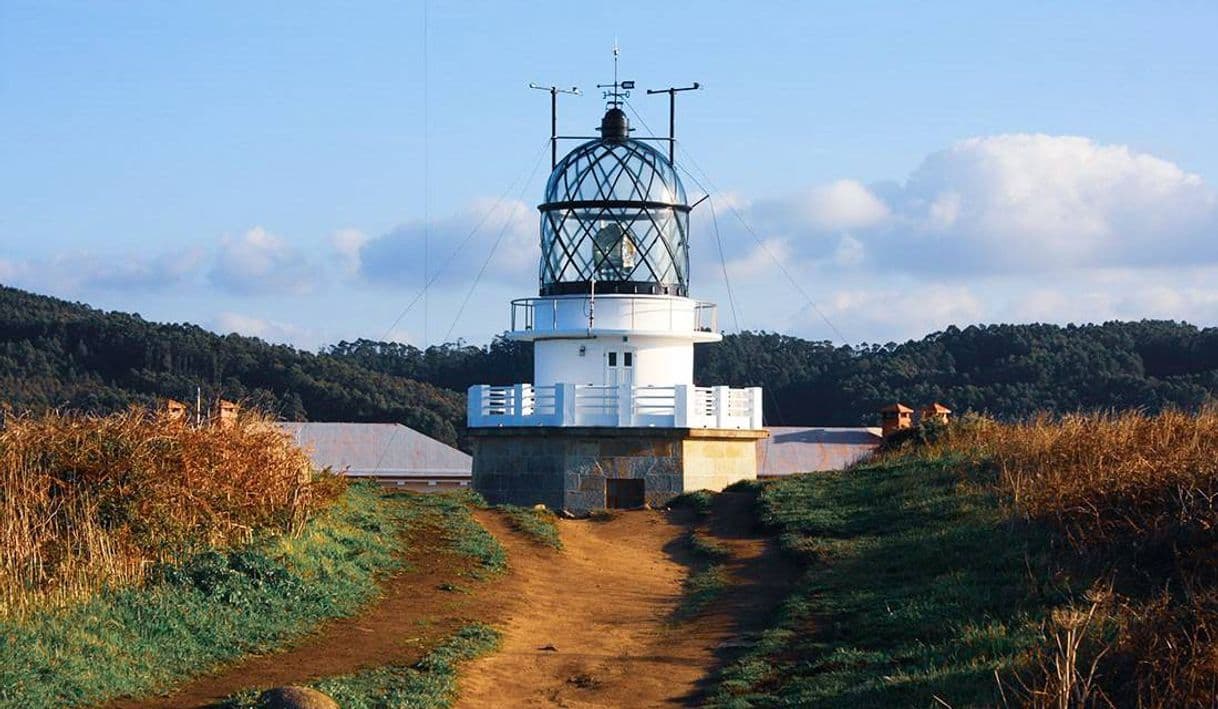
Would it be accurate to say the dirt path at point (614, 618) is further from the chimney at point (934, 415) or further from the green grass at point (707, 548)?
the chimney at point (934, 415)

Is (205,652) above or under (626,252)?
under

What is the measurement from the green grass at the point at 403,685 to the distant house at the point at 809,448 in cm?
3627

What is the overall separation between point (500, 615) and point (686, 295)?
1396cm

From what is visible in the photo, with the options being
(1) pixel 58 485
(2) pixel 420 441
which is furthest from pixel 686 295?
(2) pixel 420 441

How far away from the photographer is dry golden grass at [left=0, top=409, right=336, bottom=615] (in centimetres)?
1448

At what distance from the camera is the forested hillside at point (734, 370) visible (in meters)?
63.9

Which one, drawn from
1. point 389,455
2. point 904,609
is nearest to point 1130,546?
point 904,609

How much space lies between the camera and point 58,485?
15.8 m

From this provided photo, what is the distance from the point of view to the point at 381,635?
15.6m

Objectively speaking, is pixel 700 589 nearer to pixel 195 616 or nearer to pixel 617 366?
pixel 195 616

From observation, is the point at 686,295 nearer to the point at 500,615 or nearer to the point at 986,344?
the point at 500,615

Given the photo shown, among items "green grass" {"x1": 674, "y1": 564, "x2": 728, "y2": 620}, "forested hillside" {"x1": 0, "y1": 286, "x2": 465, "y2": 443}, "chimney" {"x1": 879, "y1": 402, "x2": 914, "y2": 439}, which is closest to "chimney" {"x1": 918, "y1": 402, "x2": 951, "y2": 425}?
"chimney" {"x1": 879, "y1": 402, "x2": 914, "y2": 439}

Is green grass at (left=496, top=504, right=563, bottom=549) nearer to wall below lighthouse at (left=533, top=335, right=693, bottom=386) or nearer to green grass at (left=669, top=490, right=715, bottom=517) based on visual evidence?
green grass at (left=669, top=490, right=715, bottom=517)

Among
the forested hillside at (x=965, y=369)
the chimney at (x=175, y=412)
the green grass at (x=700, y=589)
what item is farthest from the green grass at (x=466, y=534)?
the forested hillside at (x=965, y=369)
